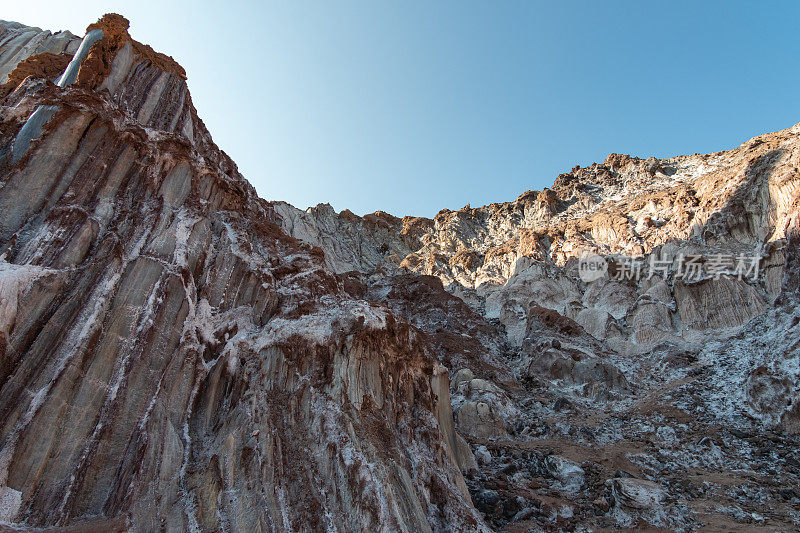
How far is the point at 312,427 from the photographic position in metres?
11.2

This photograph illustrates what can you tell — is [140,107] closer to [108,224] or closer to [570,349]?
[108,224]

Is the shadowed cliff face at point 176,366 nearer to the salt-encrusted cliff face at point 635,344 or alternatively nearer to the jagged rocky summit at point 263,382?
the jagged rocky summit at point 263,382

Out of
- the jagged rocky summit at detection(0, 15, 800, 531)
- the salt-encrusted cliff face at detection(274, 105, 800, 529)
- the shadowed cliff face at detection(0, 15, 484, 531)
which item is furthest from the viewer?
the salt-encrusted cliff face at detection(274, 105, 800, 529)

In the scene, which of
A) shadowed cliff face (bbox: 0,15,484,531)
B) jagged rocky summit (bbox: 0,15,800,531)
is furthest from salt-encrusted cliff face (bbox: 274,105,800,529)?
shadowed cliff face (bbox: 0,15,484,531)

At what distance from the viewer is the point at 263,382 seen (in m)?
12.0

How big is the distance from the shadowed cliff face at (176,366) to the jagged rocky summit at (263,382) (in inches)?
2.1

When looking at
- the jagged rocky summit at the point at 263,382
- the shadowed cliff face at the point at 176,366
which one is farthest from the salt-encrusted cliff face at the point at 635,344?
the shadowed cliff face at the point at 176,366

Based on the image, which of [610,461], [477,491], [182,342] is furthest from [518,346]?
[182,342]

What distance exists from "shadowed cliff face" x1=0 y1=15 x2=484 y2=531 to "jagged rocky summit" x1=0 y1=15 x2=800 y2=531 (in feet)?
0.17

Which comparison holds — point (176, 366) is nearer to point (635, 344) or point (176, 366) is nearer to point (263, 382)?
point (263, 382)

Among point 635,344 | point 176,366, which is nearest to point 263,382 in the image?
point 176,366

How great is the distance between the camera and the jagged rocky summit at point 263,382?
945cm

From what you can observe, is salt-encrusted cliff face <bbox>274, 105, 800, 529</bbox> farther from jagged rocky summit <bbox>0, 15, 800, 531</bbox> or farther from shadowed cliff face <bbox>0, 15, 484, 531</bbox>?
shadowed cliff face <bbox>0, 15, 484, 531</bbox>

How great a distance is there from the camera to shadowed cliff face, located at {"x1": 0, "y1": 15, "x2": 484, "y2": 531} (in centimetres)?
914
